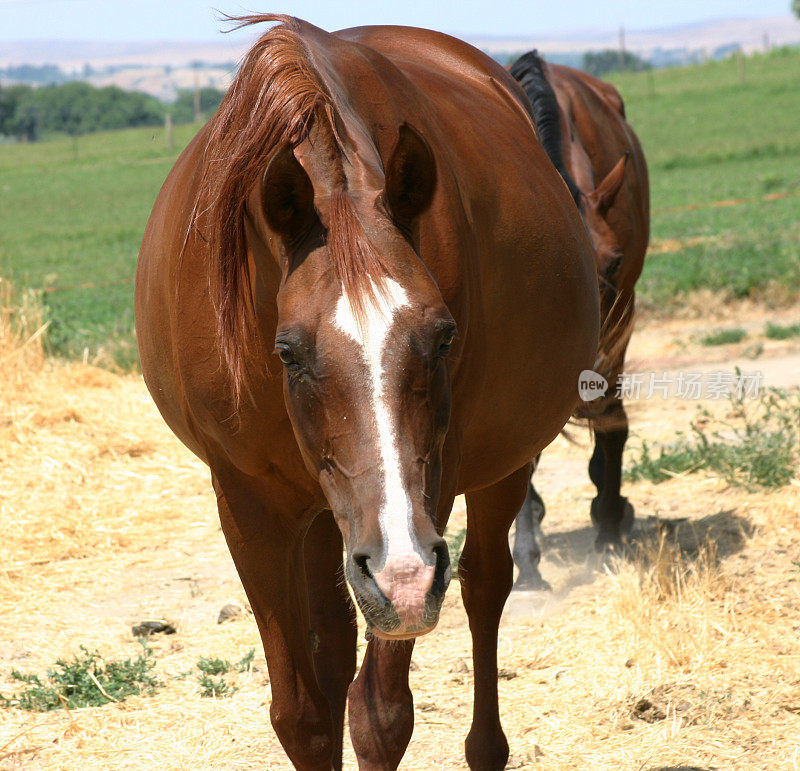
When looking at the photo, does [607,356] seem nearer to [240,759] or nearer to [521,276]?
[521,276]

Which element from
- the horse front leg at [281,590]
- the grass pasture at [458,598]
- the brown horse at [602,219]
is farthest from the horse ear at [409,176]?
the brown horse at [602,219]

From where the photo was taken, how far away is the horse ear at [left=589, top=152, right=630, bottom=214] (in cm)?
400

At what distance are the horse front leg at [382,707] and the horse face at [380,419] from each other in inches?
21.3

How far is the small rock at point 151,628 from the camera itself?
3.73 m

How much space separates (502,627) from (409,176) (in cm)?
242

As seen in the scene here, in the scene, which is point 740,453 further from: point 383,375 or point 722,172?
point 722,172

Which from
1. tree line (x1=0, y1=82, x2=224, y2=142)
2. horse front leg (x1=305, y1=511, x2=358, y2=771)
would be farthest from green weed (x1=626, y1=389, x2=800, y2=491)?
tree line (x1=0, y1=82, x2=224, y2=142)

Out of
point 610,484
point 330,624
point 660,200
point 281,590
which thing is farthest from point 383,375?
point 660,200

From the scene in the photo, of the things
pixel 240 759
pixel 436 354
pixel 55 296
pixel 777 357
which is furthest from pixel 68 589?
pixel 55 296

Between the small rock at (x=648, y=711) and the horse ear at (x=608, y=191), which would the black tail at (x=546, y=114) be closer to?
the horse ear at (x=608, y=191)

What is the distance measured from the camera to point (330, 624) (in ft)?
8.52

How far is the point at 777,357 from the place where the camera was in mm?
7055

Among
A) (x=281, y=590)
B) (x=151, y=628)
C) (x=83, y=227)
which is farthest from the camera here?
(x=83, y=227)

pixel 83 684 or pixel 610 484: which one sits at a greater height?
pixel 610 484
